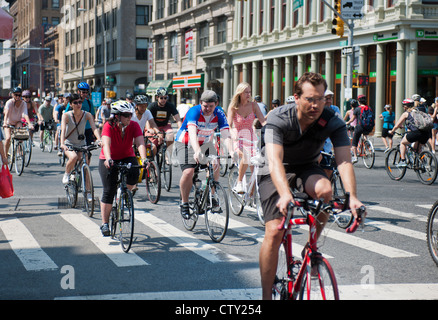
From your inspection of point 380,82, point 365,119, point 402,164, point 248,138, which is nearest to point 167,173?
point 248,138

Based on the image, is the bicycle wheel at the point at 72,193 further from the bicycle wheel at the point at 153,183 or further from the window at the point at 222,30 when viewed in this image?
the window at the point at 222,30

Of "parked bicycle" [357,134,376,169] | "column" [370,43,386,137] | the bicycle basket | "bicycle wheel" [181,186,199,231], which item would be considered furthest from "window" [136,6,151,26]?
"bicycle wheel" [181,186,199,231]

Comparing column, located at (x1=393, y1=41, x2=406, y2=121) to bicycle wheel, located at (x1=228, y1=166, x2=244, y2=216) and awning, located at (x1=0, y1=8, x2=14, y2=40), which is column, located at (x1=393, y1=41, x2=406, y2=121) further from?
awning, located at (x1=0, y1=8, x2=14, y2=40)

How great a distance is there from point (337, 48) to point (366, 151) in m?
19.4

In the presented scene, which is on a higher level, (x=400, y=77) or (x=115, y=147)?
(x=400, y=77)

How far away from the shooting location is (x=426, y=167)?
15.3 meters

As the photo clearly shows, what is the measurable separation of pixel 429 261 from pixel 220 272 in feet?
8.06

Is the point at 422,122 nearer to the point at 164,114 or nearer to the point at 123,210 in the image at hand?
the point at 164,114

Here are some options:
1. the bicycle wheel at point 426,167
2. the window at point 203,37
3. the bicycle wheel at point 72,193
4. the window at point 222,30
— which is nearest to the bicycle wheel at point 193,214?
the bicycle wheel at point 72,193

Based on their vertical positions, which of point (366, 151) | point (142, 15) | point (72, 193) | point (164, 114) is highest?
point (142, 15)

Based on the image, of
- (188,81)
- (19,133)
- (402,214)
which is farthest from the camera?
(188,81)

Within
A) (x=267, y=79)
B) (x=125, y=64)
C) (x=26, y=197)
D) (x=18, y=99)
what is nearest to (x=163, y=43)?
(x=125, y=64)

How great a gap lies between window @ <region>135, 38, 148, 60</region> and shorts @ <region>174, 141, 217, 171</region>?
222 feet

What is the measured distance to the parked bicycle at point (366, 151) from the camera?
19172mm
